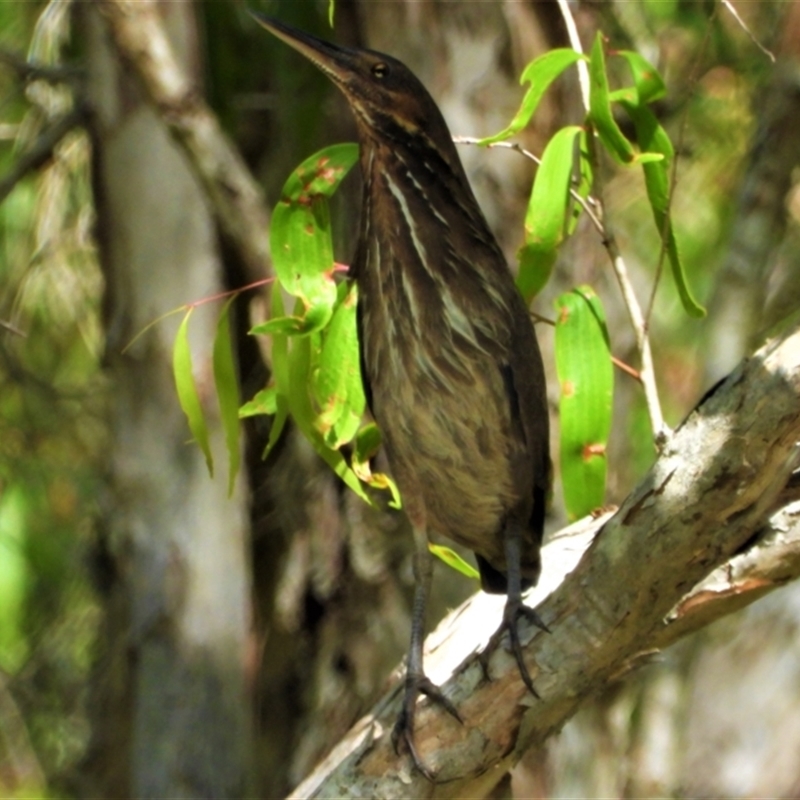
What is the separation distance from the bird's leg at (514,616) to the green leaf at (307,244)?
0.53 metres

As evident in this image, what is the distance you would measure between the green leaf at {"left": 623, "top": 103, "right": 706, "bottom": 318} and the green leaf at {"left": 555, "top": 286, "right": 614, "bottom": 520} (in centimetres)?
14

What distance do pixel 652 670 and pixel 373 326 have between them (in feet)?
3.76

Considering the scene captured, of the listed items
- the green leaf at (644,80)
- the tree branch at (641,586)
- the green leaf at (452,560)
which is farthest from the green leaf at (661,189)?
the green leaf at (452,560)

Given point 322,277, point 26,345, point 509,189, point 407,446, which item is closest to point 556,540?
point 407,446

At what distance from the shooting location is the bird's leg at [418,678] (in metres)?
1.96

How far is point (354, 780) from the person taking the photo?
2.01m

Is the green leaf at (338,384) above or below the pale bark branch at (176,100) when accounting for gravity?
below

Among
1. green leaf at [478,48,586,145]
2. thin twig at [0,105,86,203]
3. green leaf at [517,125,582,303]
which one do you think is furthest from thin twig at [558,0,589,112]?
thin twig at [0,105,86,203]

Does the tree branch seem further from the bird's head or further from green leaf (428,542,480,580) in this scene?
the bird's head

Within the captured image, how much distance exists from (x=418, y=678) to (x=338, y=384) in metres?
0.50

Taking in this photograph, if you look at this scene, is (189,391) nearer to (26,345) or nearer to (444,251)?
(444,251)

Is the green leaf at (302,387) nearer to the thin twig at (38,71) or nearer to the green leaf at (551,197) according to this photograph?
the green leaf at (551,197)

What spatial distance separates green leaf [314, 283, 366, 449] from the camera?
215cm

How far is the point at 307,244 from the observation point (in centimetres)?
207
